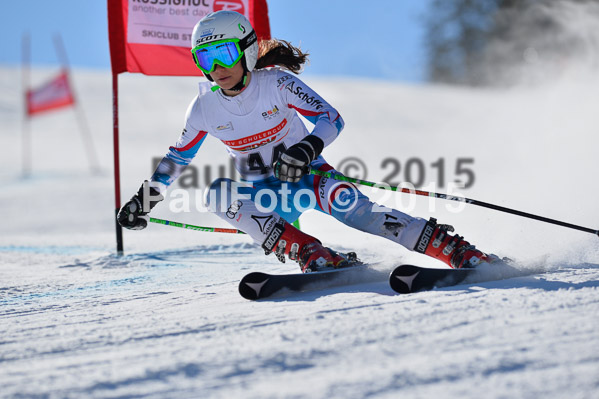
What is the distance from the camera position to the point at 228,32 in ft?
11.0

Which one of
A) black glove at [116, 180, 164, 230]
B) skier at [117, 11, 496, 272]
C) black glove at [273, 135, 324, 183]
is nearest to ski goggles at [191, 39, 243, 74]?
skier at [117, 11, 496, 272]

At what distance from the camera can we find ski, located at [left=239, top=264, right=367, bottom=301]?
2.90m

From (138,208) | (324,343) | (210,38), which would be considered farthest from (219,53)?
(324,343)

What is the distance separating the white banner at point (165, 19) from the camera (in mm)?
5301

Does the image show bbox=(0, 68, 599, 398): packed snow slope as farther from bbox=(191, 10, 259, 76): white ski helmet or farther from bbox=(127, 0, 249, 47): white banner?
bbox=(127, 0, 249, 47): white banner

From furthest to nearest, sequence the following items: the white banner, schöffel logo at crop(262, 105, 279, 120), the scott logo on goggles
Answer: the white banner
schöffel logo at crop(262, 105, 279, 120)
the scott logo on goggles

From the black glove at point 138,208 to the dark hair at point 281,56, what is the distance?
938 millimetres

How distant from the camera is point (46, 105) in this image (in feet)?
49.1

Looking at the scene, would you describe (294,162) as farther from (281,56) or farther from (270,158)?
(281,56)

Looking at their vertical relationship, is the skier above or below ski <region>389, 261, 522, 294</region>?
above

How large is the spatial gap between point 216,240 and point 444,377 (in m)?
4.21

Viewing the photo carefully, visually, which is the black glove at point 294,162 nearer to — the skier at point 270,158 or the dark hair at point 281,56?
the skier at point 270,158

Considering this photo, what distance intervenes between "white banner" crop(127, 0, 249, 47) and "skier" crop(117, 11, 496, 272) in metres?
1.81

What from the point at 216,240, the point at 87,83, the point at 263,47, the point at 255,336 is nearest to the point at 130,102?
the point at 87,83
